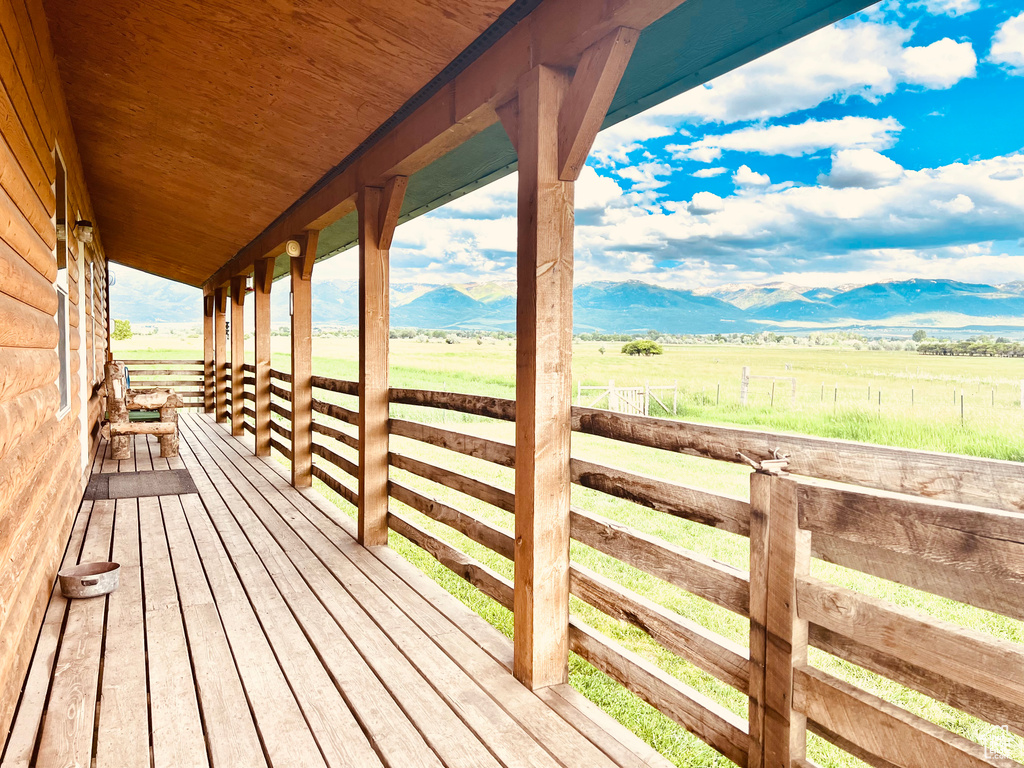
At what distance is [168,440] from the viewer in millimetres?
6789

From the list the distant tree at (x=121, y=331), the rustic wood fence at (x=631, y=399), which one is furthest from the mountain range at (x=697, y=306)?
the rustic wood fence at (x=631, y=399)

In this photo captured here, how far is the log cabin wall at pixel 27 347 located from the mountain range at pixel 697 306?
3326cm

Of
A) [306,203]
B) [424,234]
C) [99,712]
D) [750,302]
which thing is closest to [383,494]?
[99,712]

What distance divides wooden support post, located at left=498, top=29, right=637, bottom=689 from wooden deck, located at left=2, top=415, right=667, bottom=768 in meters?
0.22

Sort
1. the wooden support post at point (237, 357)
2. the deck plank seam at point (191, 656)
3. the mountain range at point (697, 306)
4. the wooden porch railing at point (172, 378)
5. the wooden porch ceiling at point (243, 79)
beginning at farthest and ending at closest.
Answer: the mountain range at point (697, 306), the wooden porch railing at point (172, 378), the wooden support post at point (237, 357), the wooden porch ceiling at point (243, 79), the deck plank seam at point (191, 656)

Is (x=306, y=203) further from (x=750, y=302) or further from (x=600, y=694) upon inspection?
(x=750, y=302)

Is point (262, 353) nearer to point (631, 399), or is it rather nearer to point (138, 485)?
point (138, 485)

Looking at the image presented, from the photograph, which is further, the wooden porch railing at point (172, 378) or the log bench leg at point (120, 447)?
the wooden porch railing at point (172, 378)

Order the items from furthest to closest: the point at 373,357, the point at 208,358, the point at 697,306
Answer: the point at 697,306 < the point at 208,358 < the point at 373,357

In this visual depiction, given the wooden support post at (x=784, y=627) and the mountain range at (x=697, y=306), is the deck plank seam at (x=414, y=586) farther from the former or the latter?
the mountain range at (x=697, y=306)

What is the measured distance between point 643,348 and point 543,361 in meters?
37.2

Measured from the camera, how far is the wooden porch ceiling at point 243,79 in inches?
88.1

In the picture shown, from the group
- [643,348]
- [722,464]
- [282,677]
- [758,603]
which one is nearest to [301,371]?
[282,677]

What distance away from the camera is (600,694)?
249cm
